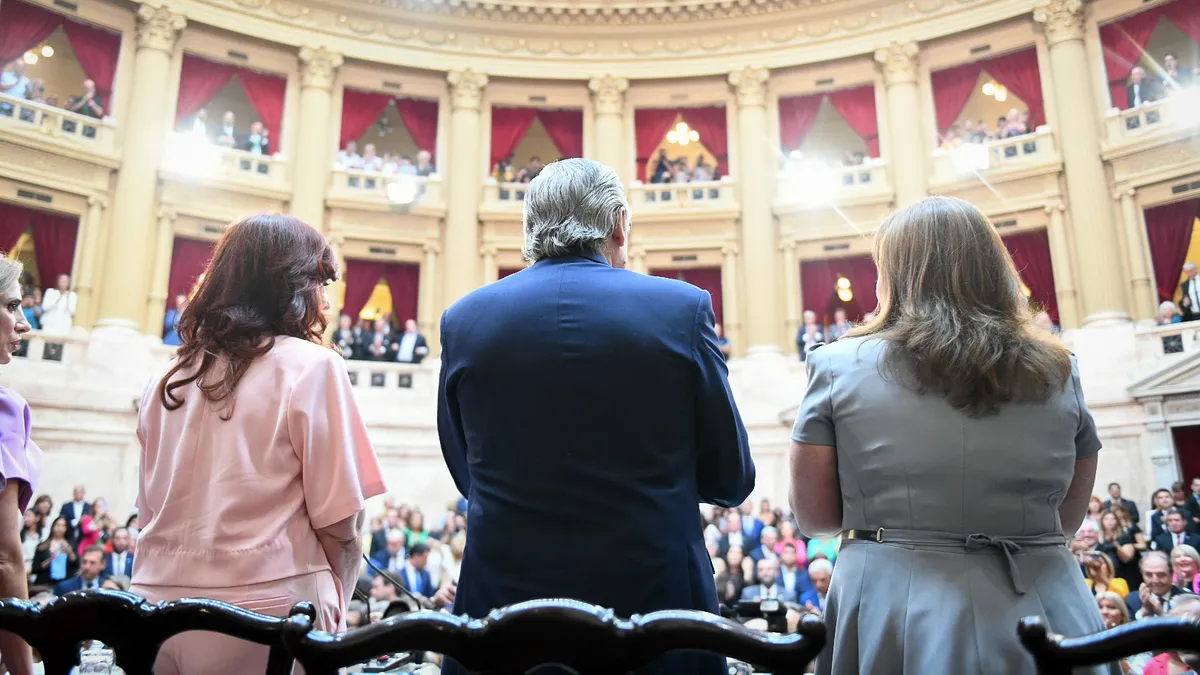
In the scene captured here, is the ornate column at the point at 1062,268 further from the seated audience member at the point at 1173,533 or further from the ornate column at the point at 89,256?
the ornate column at the point at 89,256

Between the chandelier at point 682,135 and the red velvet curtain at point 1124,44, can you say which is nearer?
the red velvet curtain at point 1124,44

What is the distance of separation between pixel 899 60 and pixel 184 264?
44.7 feet

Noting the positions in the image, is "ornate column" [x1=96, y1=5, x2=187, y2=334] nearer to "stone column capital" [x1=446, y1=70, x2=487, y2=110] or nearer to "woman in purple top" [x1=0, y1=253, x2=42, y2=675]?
"stone column capital" [x1=446, y1=70, x2=487, y2=110]

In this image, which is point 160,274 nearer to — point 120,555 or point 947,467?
point 120,555

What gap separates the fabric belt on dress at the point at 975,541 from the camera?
5.41 feet

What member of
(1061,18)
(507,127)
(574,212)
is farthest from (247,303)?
(1061,18)

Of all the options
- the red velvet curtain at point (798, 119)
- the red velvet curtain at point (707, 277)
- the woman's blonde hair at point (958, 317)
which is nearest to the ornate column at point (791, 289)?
the red velvet curtain at point (707, 277)

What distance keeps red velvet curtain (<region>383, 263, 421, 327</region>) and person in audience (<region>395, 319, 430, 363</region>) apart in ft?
4.05

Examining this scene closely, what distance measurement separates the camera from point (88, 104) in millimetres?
13859

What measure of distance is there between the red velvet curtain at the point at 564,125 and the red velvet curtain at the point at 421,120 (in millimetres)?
2220

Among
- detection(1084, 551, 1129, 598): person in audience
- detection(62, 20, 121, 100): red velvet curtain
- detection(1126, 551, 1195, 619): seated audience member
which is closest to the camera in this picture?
detection(1126, 551, 1195, 619): seated audience member

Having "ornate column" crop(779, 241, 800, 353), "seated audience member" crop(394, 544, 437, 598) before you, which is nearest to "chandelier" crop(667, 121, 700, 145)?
"ornate column" crop(779, 241, 800, 353)

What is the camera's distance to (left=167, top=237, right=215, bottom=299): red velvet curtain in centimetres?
1441

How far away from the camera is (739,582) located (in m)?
8.50
